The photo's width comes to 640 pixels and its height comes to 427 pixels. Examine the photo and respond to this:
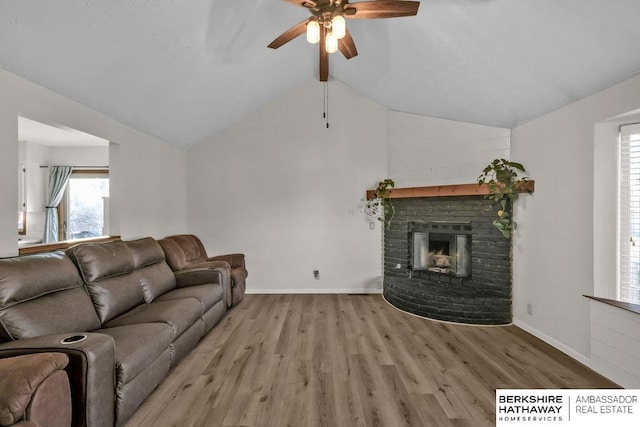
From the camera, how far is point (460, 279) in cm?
403

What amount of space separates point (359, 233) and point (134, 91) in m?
3.49

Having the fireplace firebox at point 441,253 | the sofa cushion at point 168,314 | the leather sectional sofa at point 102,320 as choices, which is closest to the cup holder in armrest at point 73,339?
the leather sectional sofa at point 102,320

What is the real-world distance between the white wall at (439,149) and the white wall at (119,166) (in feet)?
11.3

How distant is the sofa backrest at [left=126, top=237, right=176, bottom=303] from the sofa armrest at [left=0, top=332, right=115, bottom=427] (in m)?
1.30

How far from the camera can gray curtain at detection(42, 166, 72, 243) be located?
543cm

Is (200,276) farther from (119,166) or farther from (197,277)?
(119,166)

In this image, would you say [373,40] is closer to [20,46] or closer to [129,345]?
[20,46]

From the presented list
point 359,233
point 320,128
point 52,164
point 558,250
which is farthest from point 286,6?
point 52,164

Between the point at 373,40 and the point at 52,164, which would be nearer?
the point at 373,40

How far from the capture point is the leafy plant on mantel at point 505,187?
3328 mm

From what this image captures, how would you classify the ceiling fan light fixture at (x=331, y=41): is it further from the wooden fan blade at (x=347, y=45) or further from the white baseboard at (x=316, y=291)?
the white baseboard at (x=316, y=291)

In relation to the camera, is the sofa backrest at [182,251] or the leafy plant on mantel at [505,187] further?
the sofa backrest at [182,251]

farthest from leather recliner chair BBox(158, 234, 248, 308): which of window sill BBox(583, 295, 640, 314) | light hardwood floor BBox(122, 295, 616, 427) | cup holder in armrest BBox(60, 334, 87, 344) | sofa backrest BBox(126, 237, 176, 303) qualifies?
window sill BBox(583, 295, 640, 314)

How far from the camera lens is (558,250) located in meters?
2.89
